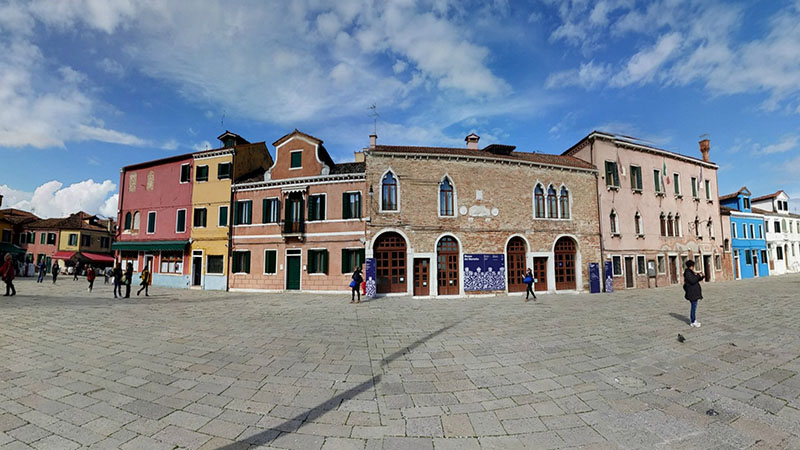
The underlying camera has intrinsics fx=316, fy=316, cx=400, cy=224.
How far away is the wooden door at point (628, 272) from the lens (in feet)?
68.8

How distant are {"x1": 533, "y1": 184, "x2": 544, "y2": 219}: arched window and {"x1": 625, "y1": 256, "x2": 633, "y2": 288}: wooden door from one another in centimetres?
748

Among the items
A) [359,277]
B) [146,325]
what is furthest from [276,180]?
[146,325]

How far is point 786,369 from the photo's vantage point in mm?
5375

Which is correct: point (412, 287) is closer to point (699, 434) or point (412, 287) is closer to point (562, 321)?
point (562, 321)

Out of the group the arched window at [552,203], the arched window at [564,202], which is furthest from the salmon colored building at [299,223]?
the arched window at [564,202]

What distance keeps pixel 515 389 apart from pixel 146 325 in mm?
9823

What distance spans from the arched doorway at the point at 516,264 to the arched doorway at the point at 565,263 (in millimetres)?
2302

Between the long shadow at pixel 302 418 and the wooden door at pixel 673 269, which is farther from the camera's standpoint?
the wooden door at pixel 673 269

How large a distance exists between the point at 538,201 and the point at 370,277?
36.7ft

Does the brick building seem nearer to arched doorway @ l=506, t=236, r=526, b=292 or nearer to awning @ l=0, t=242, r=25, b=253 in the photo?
arched doorway @ l=506, t=236, r=526, b=292

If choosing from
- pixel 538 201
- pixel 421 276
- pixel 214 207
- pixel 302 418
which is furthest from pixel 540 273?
pixel 214 207

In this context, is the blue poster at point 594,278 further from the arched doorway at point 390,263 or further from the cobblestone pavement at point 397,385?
the arched doorway at point 390,263

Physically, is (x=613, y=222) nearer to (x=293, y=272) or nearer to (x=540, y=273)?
(x=540, y=273)

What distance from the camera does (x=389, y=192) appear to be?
57.7 ft
